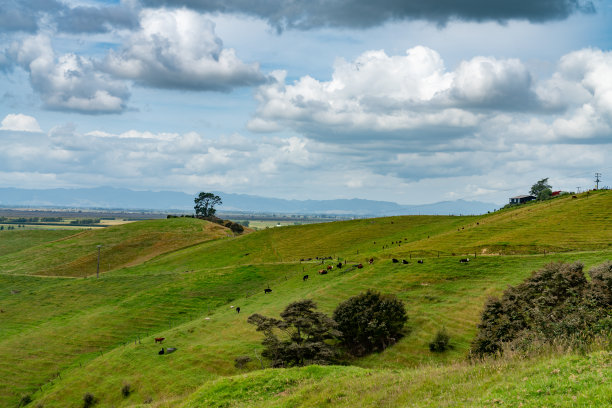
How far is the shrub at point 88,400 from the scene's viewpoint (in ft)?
155

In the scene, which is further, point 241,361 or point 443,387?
point 241,361

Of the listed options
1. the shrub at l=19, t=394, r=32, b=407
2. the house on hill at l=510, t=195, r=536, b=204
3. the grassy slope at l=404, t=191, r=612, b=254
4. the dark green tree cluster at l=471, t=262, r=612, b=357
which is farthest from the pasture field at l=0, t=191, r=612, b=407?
the house on hill at l=510, t=195, r=536, b=204

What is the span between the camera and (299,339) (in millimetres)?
45219

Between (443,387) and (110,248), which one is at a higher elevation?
(443,387)

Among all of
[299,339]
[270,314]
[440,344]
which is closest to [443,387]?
[440,344]

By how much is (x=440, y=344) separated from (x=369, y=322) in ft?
25.2

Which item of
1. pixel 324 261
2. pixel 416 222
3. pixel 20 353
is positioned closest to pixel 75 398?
pixel 20 353

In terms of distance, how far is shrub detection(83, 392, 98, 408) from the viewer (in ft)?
155

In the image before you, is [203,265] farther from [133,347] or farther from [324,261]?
[133,347]

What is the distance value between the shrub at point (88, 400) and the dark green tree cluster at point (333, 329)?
19.9m

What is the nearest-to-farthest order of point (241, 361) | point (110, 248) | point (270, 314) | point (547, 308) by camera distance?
point (547, 308) < point (241, 361) < point (270, 314) < point (110, 248)

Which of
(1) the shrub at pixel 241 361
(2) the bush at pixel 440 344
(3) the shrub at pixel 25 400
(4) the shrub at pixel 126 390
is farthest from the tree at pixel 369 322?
(3) the shrub at pixel 25 400

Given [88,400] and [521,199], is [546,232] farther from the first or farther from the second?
[521,199]

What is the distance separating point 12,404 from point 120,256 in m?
89.6
